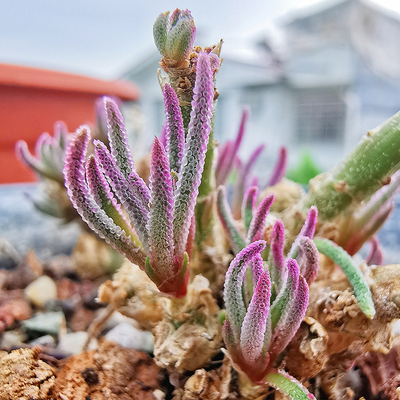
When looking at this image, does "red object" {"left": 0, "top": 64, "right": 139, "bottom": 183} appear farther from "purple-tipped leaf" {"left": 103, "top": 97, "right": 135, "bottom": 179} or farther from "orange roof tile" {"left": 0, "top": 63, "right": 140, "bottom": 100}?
"purple-tipped leaf" {"left": 103, "top": 97, "right": 135, "bottom": 179}

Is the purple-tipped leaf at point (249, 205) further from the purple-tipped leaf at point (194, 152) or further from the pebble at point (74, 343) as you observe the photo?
the pebble at point (74, 343)

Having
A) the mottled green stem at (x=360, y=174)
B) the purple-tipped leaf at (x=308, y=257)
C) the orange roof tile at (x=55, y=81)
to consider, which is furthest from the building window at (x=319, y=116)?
the purple-tipped leaf at (x=308, y=257)

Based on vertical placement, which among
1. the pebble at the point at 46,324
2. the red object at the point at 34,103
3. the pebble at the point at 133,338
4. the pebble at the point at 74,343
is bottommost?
the pebble at the point at 74,343

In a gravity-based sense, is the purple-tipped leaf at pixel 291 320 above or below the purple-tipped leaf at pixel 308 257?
below

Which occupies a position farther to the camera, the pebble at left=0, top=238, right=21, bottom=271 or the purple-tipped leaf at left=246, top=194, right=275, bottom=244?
the pebble at left=0, top=238, right=21, bottom=271

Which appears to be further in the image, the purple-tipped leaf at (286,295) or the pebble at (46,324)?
the pebble at (46,324)

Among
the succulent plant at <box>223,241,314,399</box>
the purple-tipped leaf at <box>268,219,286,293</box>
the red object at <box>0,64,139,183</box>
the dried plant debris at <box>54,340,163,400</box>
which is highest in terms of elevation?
the red object at <box>0,64,139,183</box>

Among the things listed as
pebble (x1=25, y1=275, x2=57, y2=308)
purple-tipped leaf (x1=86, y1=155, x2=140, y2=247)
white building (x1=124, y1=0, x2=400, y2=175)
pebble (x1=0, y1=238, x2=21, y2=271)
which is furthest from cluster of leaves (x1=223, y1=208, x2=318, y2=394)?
white building (x1=124, y1=0, x2=400, y2=175)
